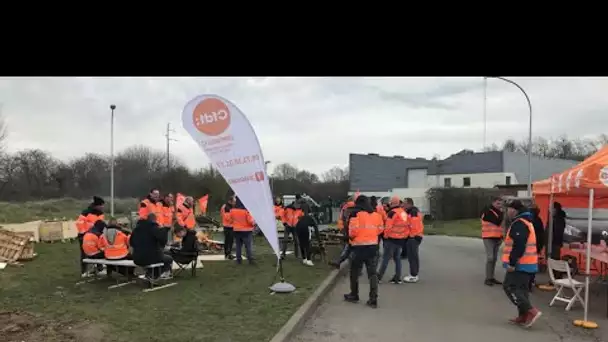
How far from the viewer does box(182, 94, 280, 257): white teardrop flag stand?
8.80m

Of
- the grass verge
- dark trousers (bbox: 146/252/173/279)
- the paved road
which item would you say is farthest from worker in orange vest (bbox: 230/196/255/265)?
the grass verge

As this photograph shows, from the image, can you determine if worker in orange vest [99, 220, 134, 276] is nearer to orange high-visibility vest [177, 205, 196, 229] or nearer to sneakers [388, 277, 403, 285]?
orange high-visibility vest [177, 205, 196, 229]

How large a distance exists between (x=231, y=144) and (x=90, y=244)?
355 centimetres

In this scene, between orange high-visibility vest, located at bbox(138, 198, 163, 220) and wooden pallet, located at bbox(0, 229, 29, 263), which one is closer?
orange high-visibility vest, located at bbox(138, 198, 163, 220)

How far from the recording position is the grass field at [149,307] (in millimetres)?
6293

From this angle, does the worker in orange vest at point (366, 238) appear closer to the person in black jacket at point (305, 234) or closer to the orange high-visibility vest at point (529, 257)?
the orange high-visibility vest at point (529, 257)

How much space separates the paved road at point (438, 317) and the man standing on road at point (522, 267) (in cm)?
25

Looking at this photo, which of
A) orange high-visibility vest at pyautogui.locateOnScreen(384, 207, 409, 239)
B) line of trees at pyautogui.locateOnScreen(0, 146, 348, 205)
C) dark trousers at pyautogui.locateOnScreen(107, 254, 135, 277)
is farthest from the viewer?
line of trees at pyautogui.locateOnScreen(0, 146, 348, 205)

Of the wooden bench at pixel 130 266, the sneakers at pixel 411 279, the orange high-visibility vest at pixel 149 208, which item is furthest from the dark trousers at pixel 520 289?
the orange high-visibility vest at pixel 149 208

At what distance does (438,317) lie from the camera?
7883 millimetres

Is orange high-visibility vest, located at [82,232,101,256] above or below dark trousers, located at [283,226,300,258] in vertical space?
above

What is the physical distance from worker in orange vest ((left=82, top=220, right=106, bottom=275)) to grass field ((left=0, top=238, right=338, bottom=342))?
1.96 ft
